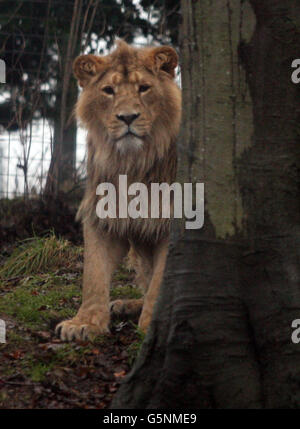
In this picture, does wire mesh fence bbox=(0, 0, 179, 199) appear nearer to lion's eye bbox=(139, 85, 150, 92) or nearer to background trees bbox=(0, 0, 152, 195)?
background trees bbox=(0, 0, 152, 195)

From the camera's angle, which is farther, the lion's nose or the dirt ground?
the lion's nose

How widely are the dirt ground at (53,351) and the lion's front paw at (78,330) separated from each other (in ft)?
0.15

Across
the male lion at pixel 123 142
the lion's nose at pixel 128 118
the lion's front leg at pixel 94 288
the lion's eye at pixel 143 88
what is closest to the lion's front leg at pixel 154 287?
the male lion at pixel 123 142

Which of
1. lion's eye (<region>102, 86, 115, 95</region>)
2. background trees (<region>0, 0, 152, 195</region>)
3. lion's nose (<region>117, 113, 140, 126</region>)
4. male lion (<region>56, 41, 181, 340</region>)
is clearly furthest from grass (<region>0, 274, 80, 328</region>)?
background trees (<region>0, 0, 152, 195</region>)

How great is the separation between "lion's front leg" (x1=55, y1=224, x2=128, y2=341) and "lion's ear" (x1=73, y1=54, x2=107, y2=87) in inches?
41.8

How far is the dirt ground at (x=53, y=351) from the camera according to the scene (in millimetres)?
3941

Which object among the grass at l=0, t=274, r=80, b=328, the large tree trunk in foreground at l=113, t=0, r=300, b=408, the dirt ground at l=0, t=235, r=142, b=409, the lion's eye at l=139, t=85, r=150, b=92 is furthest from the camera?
the grass at l=0, t=274, r=80, b=328

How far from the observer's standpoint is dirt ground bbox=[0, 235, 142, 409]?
12.9 feet

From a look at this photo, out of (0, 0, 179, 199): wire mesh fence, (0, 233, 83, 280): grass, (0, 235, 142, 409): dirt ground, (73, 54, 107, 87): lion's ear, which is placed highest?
(0, 0, 179, 199): wire mesh fence

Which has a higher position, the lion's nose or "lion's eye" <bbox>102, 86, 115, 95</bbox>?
"lion's eye" <bbox>102, 86, 115, 95</bbox>

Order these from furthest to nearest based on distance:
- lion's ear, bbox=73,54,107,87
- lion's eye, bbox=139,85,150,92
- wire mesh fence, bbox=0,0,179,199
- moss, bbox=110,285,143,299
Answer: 1. wire mesh fence, bbox=0,0,179,199
2. moss, bbox=110,285,143,299
3. lion's ear, bbox=73,54,107,87
4. lion's eye, bbox=139,85,150,92

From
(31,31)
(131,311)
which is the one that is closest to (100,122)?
(131,311)

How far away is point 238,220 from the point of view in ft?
11.5
